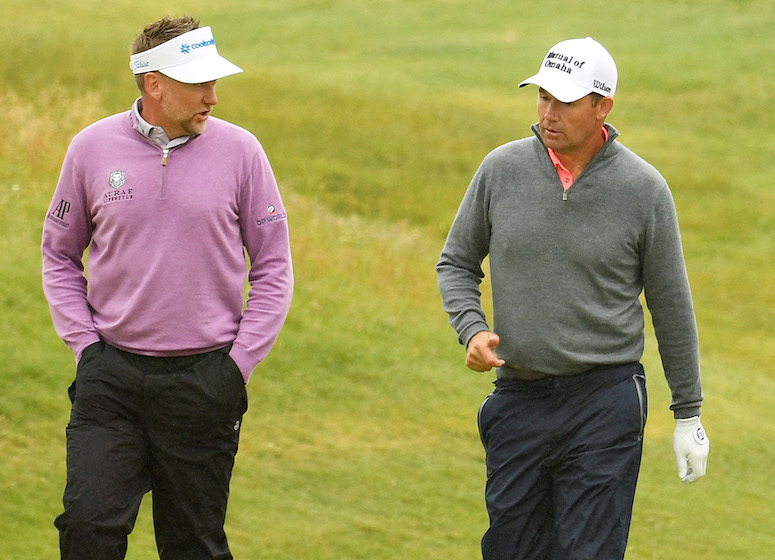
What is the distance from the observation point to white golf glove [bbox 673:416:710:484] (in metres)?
5.09

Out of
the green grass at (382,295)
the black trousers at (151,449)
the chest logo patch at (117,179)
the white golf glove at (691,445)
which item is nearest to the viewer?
the black trousers at (151,449)

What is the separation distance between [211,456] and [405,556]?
2629 mm

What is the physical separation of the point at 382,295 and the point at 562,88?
734 centimetres

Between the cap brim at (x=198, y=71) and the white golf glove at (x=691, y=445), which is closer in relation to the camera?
the cap brim at (x=198, y=71)

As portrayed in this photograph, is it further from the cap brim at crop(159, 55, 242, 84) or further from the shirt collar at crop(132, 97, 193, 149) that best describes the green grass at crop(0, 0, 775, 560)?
the cap brim at crop(159, 55, 242, 84)

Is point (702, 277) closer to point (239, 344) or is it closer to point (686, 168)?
point (686, 168)

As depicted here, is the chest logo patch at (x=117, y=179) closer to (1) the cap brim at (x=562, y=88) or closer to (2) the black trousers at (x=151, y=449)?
(2) the black trousers at (x=151, y=449)

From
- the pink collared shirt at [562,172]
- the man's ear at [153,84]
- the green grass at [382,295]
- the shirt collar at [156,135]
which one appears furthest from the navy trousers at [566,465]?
the green grass at [382,295]

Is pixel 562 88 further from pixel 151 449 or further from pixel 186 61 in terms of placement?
pixel 151 449

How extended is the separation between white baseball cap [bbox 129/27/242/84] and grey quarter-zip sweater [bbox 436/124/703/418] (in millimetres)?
1116

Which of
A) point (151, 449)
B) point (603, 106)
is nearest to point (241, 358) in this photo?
point (151, 449)

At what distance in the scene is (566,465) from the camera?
497 cm

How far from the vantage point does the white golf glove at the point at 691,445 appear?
5.09 meters

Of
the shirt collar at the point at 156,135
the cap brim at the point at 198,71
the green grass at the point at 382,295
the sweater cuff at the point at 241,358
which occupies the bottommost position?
the green grass at the point at 382,295
